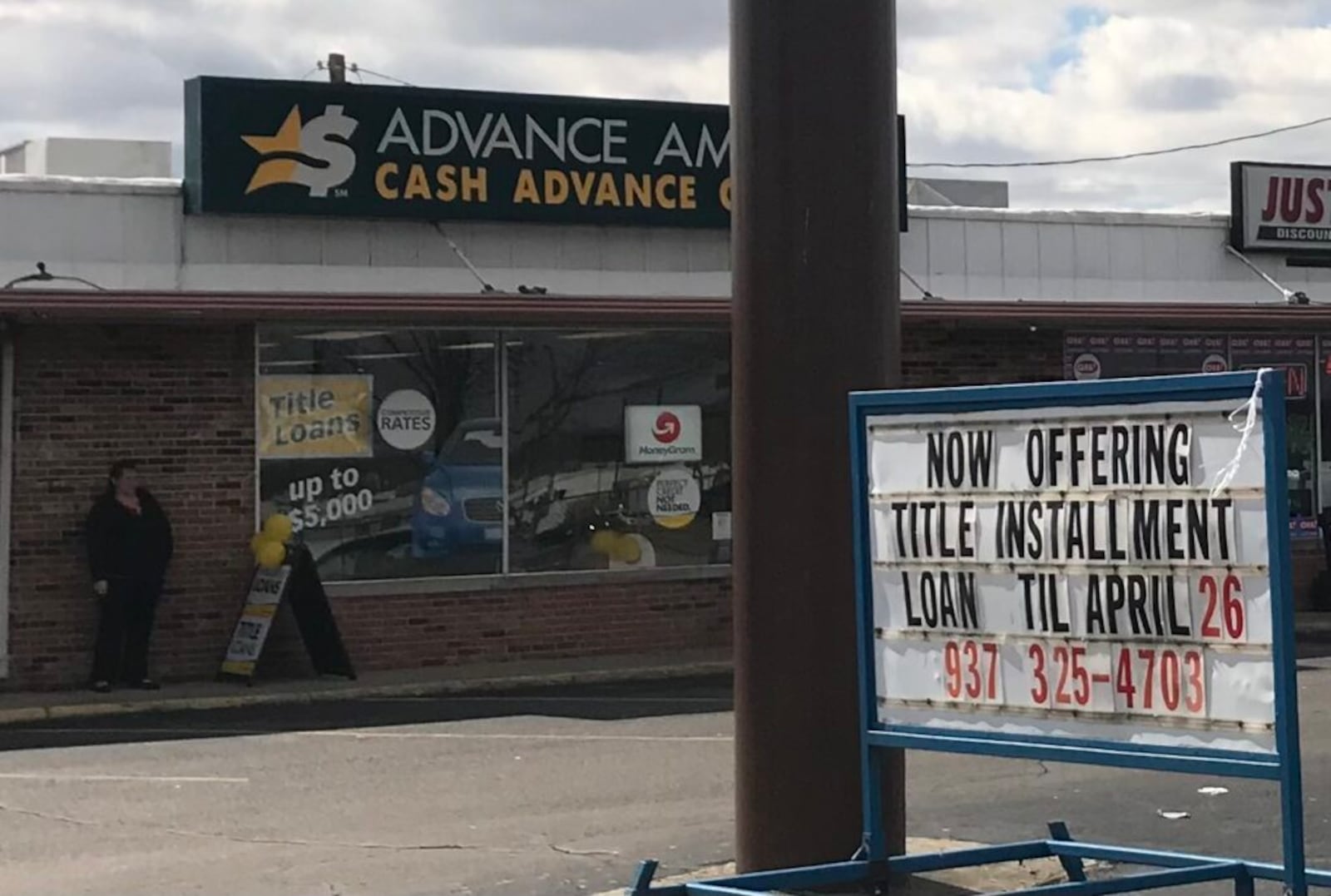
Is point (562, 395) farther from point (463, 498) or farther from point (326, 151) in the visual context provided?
point (326, 151)

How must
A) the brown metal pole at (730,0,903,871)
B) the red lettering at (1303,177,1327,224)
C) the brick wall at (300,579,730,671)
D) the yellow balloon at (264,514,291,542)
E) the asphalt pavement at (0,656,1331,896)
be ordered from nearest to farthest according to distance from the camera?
the brown metal pole at (730,0,903,871) → the asphalt pavement at (0,656,1331,896) → the yellow balloon at (264,514,291,542) → the brick wall at (300,579,730,671) → the red lettering at (1303,177,1327,224)

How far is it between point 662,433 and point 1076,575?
14.6 metres

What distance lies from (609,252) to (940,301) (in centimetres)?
337

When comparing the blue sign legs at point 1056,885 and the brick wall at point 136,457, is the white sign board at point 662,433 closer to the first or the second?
the brick wall at point 136,457

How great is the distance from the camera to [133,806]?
38.5 feet

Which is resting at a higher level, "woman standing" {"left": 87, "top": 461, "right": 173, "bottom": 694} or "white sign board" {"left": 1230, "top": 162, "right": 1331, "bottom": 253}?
"white sign board" {"left": 1230, "top": 162, "right": 1331, "bottom": 253}

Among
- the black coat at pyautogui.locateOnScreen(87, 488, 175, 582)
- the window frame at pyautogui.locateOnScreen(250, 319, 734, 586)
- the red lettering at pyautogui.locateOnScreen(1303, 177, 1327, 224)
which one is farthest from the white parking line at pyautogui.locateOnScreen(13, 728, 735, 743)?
the red lettering at pyautogui.locateOnScreen(1303, 177, 1327, 224)

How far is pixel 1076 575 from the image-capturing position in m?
5.87

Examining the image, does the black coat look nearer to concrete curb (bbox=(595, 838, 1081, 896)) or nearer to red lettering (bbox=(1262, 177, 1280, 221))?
concrete curb (bbox=(595, 838, 1081, 896))

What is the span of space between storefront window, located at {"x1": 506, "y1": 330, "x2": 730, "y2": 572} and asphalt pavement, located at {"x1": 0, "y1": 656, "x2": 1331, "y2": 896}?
14.1 ft

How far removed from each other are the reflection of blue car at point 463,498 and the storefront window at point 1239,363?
6.49 m

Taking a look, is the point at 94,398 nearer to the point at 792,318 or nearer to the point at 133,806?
the point at 133,806

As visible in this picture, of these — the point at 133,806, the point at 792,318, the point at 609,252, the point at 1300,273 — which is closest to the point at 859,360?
the point at 792,318

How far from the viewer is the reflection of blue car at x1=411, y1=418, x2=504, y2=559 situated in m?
19.5
